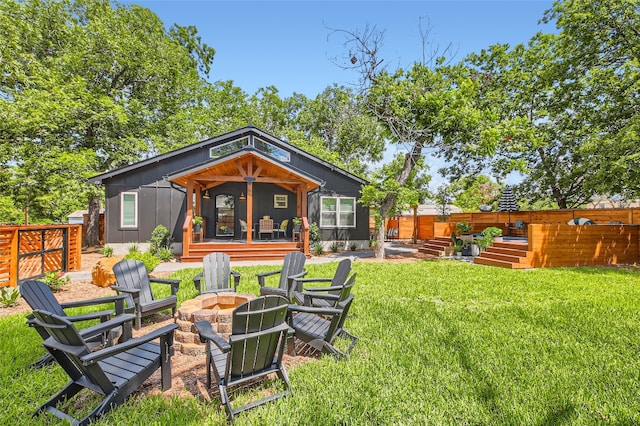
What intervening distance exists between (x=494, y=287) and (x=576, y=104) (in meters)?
12.5

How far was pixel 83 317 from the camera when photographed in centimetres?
316

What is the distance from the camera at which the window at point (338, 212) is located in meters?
15.0

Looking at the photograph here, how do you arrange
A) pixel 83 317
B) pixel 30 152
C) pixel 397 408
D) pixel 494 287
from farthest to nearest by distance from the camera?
pixel 30 152 < pixel 494 287 < pixel 83 317 < pixel 397 408

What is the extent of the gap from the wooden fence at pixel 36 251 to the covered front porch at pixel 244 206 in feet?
10.2

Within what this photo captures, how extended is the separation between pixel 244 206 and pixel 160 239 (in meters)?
4.18

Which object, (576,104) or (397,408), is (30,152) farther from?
(576,104)

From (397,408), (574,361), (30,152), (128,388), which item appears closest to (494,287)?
(574,361)

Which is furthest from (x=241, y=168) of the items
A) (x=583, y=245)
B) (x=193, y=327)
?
(x=583, y=245)

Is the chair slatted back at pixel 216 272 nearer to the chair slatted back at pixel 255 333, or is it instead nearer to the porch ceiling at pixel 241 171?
the chair slatted back at pixel 255 333

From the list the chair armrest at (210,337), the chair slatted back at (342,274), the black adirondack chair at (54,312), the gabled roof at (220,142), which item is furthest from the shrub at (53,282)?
the gabled roof at (220,142)

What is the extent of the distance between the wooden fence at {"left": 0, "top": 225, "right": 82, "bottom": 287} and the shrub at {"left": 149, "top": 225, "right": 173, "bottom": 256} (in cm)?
294

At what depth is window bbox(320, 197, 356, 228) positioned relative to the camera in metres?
15.0

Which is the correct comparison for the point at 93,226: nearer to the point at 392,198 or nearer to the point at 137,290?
the point at 137,290

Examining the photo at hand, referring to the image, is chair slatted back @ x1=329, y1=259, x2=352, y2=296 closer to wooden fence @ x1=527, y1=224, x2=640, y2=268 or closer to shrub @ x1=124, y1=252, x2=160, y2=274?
shrub @ x1=124, y1=252, x2=160, y2=274
